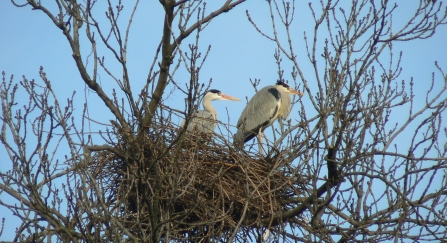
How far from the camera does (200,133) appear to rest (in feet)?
18.4

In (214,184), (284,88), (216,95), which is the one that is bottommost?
(214,184)

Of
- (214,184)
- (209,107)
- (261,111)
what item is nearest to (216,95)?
(209,107)

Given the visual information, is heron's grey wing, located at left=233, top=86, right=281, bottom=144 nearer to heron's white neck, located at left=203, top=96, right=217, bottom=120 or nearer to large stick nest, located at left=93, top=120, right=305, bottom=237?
heron's white neck, located at left=203, top=96, right=217, bottom=120

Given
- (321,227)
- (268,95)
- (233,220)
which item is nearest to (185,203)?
(233,220)

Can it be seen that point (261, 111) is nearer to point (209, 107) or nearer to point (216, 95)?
point (209, 107)

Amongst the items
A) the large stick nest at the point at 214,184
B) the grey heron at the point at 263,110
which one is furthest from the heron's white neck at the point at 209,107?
the large stick nest at the point at 214,184

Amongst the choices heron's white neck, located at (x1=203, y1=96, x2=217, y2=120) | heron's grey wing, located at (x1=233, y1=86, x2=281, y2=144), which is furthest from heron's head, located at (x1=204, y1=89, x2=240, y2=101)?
heron's grey wing, located at (x1=233, y1=86, x2=281, y2=144)

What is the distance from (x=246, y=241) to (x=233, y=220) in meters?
0.22

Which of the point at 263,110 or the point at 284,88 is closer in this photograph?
the point at 263,110

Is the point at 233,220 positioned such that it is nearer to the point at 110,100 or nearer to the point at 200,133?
the point at 200,133

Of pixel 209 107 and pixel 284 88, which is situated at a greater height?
pixel 284 88

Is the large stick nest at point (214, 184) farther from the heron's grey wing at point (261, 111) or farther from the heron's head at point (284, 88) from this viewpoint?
the heron's head at point (284, 88)

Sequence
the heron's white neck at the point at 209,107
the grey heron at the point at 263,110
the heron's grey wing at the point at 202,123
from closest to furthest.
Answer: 1. the heron's grey wing at the point at 202,123
2. the grey heron at the point at 263,110
3. the heron's white neck at the point at 209,107

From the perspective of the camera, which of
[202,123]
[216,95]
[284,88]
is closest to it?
[202,123]
